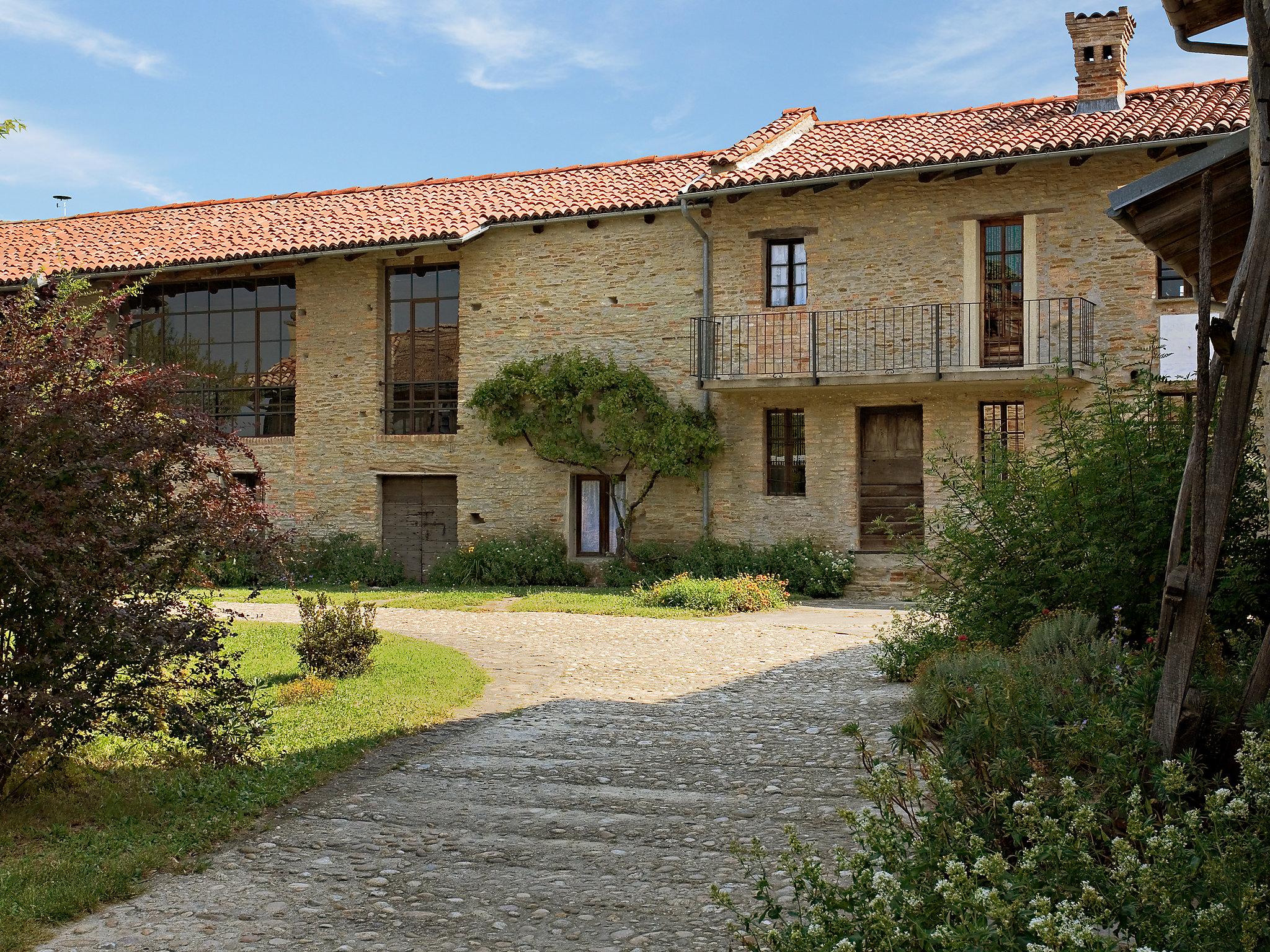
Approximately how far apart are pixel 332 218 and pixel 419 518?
607 cm

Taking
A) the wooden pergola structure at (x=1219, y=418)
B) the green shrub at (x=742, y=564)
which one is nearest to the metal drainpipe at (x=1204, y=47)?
the wooden pergola structure at (x=1219, y=418)

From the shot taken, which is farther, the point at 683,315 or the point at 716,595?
the point at 683,315

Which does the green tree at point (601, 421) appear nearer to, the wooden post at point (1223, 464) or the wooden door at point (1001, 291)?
the wooden door at point (1001, 291)

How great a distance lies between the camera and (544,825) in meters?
5.34

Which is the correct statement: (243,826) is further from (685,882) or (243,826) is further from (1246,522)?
(1246,522)

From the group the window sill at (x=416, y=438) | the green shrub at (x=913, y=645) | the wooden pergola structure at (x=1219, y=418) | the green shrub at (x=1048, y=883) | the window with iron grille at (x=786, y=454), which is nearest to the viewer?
the green shrub at (x=1048, y=883)

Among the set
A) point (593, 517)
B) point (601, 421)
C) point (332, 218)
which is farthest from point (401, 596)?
point (332, 218)

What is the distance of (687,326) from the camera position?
17875mm

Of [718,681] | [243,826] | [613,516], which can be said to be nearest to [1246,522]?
[718,681]

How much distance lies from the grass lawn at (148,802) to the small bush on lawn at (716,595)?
616 centimetres

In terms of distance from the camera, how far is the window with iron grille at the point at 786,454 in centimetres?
1747

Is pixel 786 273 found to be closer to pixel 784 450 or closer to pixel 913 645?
pixel 784 450

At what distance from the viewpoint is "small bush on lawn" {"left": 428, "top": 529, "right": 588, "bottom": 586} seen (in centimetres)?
1797

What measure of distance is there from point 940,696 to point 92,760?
4.70 meters
